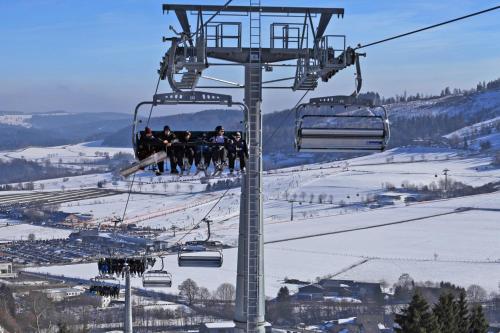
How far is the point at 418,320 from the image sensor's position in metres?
18.4

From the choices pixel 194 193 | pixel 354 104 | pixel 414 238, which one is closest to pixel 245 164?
pixel 354 104

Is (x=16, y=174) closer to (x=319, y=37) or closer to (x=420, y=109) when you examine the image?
(x=420, y=109)

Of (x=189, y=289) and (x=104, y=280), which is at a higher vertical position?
(x=104, y=280)

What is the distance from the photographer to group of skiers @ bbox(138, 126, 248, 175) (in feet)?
25.1

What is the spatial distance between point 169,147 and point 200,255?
3003mm

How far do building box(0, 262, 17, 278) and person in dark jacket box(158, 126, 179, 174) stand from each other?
124ft

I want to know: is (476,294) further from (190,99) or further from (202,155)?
(190,99)

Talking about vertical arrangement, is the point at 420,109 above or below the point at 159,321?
above

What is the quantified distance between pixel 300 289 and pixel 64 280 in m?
11.9

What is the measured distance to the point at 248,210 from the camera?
832 cm

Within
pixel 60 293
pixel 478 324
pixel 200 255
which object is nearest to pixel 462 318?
pixel 478 324

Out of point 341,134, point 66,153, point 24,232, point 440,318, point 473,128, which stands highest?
point 473,128

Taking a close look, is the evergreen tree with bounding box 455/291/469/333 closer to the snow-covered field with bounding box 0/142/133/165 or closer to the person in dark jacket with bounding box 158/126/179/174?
the person in dark jacket with bounding box 158/126/179/174

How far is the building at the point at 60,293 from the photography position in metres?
34.8
